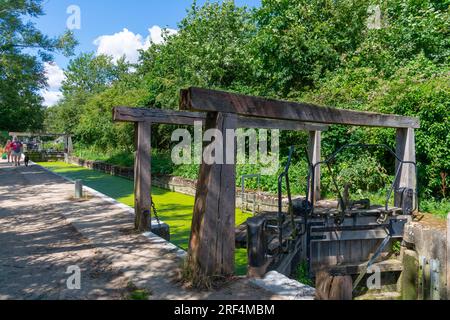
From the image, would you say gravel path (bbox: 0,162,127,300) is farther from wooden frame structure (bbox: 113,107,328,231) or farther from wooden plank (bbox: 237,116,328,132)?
wooden plank (bbox: 237,116,328,132)

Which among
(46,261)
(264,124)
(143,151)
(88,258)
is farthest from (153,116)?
(46,261)

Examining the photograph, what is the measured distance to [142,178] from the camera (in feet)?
22.0

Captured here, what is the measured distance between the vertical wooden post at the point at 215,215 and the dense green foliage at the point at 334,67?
3736 mm

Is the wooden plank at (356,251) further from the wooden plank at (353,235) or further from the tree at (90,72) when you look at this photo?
the tree at (90,72)

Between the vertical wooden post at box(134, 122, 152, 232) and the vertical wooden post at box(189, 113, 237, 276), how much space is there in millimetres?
2685

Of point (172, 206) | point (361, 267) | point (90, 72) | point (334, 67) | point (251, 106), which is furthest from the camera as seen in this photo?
point (90, 72)

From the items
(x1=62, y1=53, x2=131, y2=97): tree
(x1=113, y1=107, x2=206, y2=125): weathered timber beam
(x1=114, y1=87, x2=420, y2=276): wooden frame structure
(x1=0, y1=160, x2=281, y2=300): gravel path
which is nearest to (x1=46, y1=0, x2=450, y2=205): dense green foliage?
(x1=113, y1=107, x2=206, y2=125): weathered timber beam

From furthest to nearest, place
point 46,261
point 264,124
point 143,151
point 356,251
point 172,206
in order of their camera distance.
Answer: point 172,206 < point 264,124 < point 143,151 < point 356,251 < point 46,261

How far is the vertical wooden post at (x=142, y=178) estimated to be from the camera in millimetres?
6520

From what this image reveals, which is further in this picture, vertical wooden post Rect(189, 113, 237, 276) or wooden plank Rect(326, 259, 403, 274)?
wooden plank Rect(326, 259, 403, 274)

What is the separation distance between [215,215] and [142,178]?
3.07 meters

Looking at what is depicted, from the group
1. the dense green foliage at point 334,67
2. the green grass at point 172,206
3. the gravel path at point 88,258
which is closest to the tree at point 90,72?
the dense green foliage at point 334,67

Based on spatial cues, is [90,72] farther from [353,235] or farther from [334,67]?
[353,235]

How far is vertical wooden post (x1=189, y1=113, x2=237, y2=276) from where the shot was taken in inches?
155
